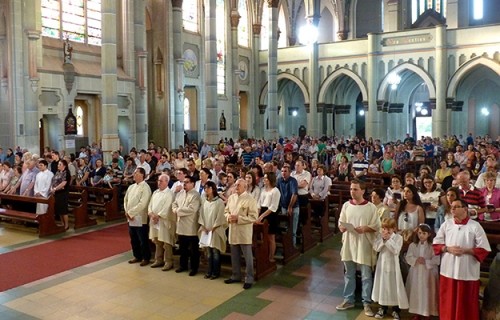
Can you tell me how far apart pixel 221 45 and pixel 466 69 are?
14.4m

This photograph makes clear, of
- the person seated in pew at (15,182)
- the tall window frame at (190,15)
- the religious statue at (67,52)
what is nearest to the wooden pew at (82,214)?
the person seated in pew at (15,182)

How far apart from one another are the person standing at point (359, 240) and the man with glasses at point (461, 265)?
1.02 meters

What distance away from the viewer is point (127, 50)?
23.0 metres

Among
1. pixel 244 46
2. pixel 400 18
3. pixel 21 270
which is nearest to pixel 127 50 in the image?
pixel 244 46

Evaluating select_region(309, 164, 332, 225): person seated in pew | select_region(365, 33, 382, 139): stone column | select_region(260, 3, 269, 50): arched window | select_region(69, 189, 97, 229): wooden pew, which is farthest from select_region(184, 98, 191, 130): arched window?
select_region(309, 164, 332, 225): person seated in pew

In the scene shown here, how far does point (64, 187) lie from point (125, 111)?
12.0 meters

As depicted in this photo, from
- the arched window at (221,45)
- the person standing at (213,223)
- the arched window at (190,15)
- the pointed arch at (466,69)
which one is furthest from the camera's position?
the arched window at (221,45)

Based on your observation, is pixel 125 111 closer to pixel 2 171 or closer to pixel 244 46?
pixel 2 171

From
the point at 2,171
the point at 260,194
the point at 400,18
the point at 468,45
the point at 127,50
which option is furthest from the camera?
the point at 400,18

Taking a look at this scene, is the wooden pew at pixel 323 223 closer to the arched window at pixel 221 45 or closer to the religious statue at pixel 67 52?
the religious statue at pixel 67 52

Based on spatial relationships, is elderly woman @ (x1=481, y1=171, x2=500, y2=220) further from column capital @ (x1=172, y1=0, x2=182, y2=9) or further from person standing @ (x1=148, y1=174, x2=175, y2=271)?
column capital @ (x1=172, y1=0, x2=182, y2=9)

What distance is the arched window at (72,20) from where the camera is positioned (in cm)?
2064

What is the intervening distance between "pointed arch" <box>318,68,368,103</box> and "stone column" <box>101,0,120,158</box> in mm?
16037

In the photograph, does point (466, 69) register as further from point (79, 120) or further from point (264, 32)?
point (79, 120)
